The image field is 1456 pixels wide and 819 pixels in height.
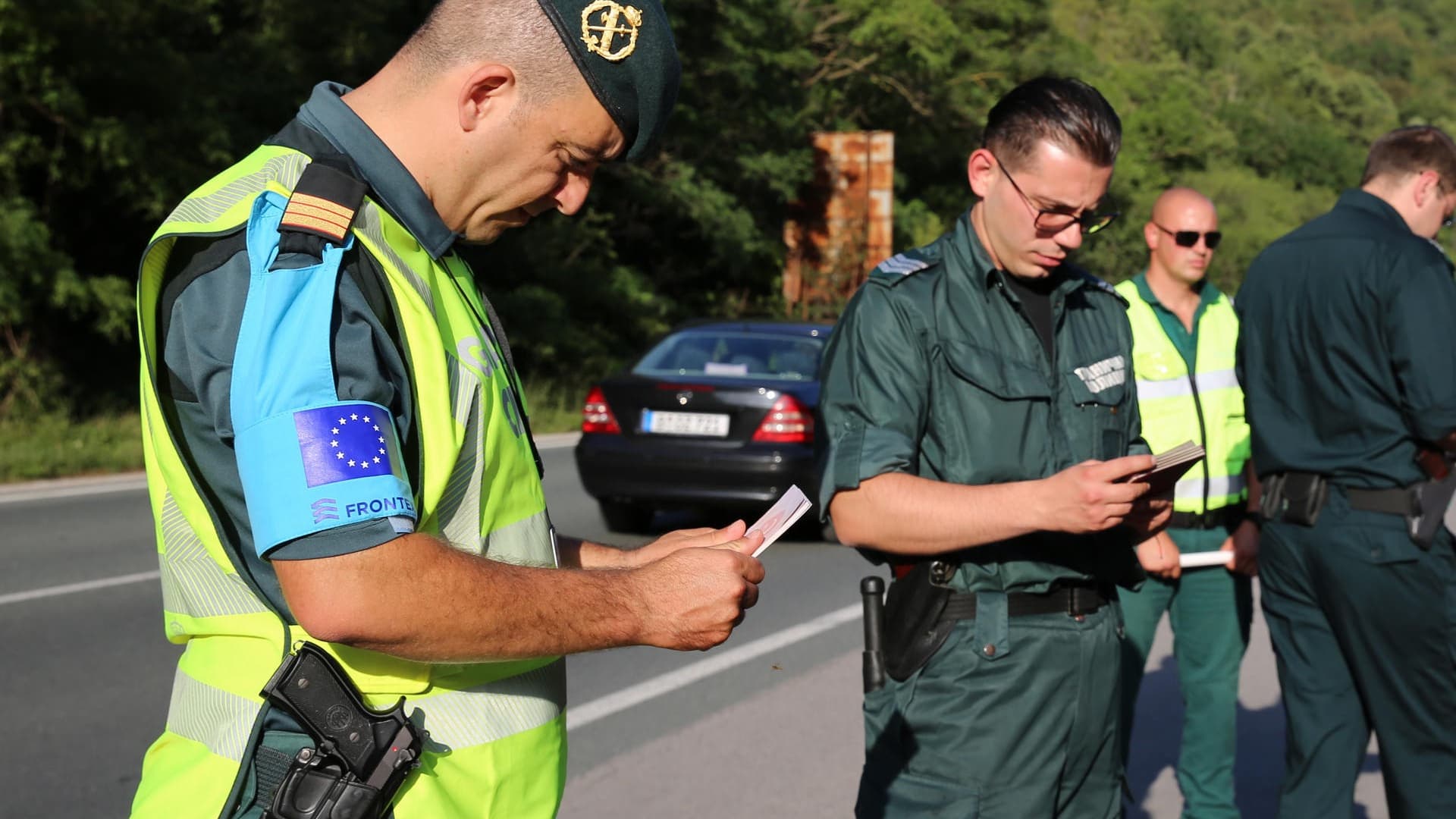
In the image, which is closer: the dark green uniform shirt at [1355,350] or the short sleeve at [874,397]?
the short sleeve at [874,397]

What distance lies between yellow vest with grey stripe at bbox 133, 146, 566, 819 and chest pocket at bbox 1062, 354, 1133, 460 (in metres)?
1.44

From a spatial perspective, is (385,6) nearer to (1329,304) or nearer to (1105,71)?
(1329,304)

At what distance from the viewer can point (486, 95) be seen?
1.84 meters

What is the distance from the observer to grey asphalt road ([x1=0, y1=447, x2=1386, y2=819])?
504 cm

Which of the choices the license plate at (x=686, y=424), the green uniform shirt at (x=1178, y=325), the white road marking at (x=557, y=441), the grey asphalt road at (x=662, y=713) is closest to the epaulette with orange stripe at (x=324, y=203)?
the grey asphalt road at (x=662, y=713)

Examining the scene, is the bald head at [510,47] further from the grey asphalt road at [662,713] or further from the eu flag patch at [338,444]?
the grey asphalt road at [662,713]

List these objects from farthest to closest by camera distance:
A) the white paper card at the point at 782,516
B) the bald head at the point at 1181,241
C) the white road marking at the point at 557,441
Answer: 1. the white road marking at the point at 557,441
2. the bald head at the point at 1181,241
3. the white paper card at the point at 782,516

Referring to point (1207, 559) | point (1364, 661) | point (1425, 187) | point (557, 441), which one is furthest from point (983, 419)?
point (557, 441)

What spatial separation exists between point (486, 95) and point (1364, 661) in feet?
10.1

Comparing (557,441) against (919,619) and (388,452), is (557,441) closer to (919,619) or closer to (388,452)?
(919,619)

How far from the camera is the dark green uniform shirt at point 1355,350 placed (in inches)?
152

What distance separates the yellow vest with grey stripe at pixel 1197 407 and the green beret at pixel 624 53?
3591 millimetres

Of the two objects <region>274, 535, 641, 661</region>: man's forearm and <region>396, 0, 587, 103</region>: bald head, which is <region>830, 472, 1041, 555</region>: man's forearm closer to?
→ <region>274, 535, 641, 661</region>: man's forearm

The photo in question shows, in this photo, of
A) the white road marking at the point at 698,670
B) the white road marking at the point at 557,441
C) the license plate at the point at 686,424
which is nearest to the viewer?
the white road marking at the point at 698,670
